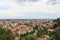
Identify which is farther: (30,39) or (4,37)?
(30,39)

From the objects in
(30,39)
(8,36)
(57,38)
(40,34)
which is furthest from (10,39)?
(40,34)

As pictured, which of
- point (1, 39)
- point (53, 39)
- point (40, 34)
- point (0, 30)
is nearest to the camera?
point (1, 39)

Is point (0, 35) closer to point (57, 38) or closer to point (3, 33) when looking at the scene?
point (3, 33)

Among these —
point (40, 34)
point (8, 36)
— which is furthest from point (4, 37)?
point (40, 34)

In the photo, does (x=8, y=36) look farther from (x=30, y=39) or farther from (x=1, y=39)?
(x=30, y=39)

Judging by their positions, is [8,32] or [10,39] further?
[8,32]

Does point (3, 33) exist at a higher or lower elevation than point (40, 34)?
higher

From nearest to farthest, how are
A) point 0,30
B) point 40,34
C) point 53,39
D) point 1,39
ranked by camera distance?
point 1,39, point 0,30, point 53,39, point 40,34

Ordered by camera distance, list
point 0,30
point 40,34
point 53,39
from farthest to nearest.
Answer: point 40,34
point 53,39
point 0,30

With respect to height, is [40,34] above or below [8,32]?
below
